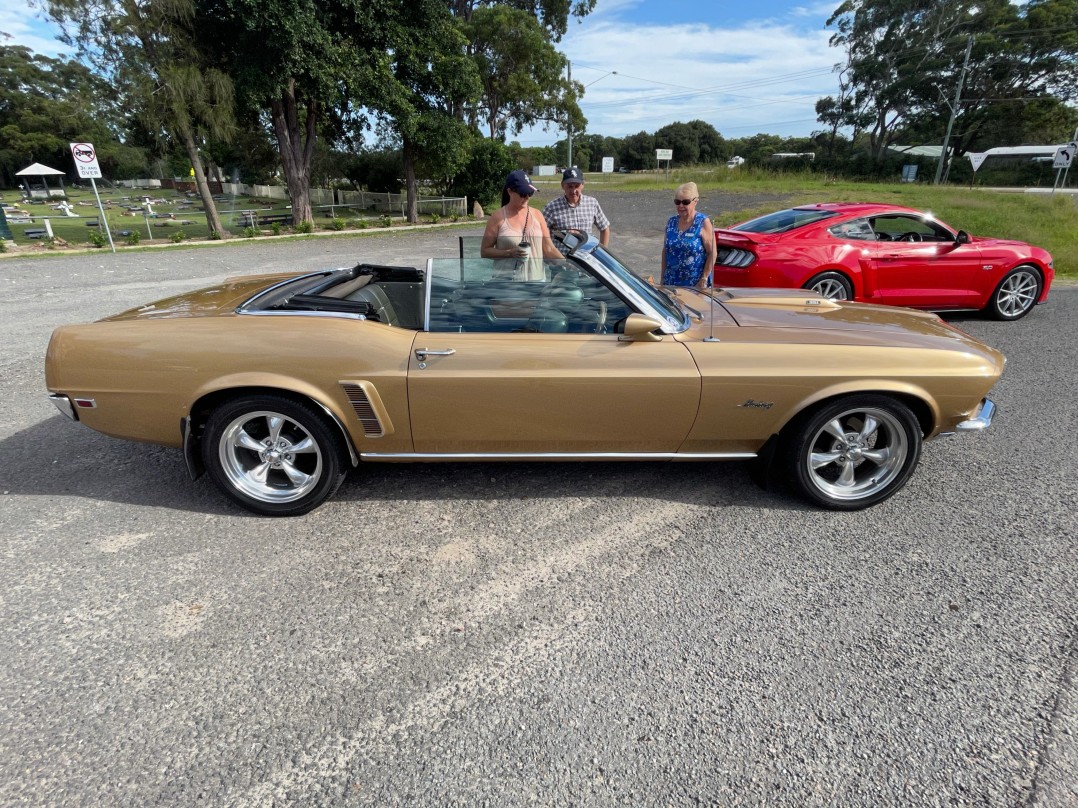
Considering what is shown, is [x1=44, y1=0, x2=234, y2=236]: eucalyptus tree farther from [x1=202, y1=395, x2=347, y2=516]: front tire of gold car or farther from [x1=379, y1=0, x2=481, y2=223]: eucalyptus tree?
[x1=202, y1=395, x2=347, y2=516]: front tire of gold car

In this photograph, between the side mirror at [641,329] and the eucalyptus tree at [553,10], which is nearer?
the side mirror at [641,329]

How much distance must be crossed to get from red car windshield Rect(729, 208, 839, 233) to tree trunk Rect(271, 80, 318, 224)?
1769 cm

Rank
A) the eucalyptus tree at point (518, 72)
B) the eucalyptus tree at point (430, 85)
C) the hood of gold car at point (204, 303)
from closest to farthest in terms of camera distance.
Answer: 1. the hood of gold car at point (204, 303)
2. the eucalyptus tree at point (430, 85)
3. the eucalyptus tree at point (518, 72)

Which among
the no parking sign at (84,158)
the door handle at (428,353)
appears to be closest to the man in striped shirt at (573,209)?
the door handle at (428,353)

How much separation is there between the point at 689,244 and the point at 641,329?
7.92 feet

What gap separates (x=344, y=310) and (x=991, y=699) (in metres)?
3.11

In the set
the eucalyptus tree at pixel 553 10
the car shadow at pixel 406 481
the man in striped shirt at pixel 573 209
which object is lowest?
the car shadow at pixel 406 481

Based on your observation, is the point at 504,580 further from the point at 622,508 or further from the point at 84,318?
the point at 84,318

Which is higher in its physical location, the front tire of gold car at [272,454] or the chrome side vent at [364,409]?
the chrome side vent at [364,409]

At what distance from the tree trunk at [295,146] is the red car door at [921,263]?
1894cm

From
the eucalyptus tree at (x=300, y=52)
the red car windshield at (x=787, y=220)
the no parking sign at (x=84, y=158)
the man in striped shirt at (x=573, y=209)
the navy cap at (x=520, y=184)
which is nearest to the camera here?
the navy cap at (x=520, y=184)

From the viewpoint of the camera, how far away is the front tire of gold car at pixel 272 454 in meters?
2.88

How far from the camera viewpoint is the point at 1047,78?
4547 centimetres

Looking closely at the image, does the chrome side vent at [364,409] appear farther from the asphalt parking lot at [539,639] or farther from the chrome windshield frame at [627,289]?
the chrome windshield frame at [627,289]
